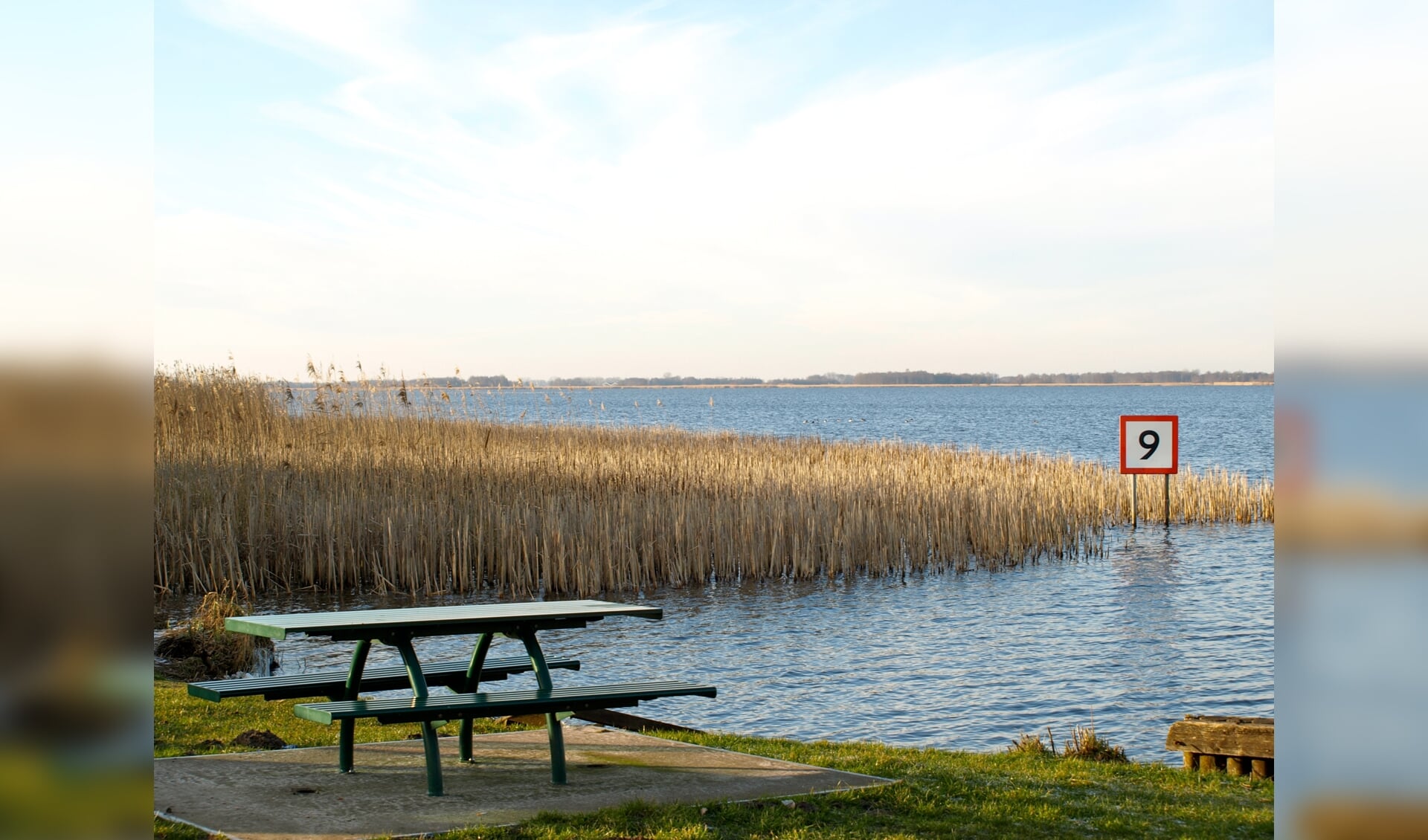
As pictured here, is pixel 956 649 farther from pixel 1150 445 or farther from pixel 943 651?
pixel 1150 445

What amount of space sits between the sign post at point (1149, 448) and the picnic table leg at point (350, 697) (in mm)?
16964

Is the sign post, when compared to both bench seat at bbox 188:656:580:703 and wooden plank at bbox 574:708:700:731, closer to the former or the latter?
wooden plank at bbox 574:708:700:731

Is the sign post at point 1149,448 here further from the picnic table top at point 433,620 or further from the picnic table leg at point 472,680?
the picnic table leg at point 472,680

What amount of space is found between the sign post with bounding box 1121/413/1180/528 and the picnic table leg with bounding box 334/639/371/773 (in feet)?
55.7

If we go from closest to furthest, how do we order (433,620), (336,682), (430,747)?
(430,747) < (433,620) < (336,682)

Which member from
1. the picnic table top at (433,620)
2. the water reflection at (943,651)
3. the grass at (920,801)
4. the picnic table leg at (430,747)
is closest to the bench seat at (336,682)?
the picnic table top at (433,620)

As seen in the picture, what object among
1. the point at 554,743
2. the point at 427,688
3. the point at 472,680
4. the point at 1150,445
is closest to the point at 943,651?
the point at 472,680

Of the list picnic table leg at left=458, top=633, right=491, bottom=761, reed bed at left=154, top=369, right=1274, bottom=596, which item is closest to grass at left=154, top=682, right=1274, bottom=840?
picnic table leg at left=458, top=633, right=491, bottom=761

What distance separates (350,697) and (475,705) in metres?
0.84

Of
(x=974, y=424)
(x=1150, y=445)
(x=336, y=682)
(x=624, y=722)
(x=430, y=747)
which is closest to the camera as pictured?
(x=430, y=747)

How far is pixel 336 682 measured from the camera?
575cm

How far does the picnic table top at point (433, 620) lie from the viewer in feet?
16.8

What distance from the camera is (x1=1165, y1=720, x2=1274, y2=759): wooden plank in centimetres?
649
